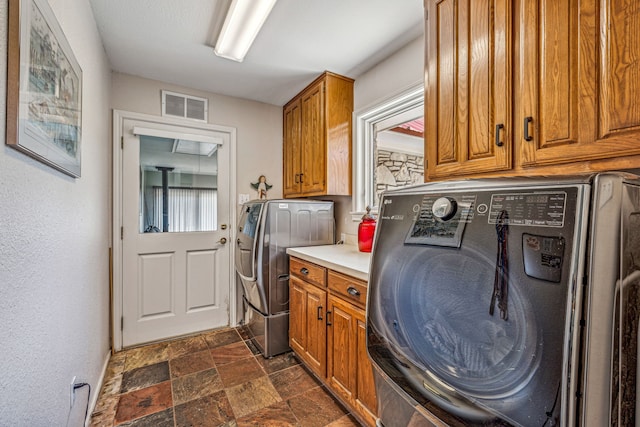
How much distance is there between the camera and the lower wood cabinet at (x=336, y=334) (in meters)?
1.47

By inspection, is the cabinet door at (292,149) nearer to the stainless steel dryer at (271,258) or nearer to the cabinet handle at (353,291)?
the stainless steel dryer at (271,258)

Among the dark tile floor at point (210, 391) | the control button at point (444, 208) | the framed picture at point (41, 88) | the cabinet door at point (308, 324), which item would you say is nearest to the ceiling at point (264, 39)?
the framed picture at point (41, 88)

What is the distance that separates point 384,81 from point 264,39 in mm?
957

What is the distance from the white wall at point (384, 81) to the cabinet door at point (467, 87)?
1.76 ft

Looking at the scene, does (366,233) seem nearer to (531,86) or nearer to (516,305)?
(531,86)

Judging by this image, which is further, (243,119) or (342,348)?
(243,119)

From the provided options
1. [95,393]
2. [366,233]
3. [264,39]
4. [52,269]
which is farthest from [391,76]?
[95,393]

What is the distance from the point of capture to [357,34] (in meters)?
1.89

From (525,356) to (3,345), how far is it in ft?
4.07

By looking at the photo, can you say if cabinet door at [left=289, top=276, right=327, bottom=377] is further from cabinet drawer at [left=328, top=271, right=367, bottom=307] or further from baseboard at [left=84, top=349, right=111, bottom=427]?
baseboard at [left=84, top=349, right=111, bottom=427]

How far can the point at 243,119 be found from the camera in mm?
2996

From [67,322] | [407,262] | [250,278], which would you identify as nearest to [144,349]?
[250,278]

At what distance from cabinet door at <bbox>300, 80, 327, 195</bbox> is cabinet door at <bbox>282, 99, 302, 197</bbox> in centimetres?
11

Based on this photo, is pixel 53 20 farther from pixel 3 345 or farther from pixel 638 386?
pixel 638 386
